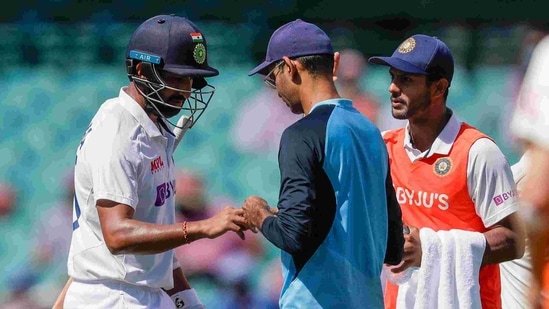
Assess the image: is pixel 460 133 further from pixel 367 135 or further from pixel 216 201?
pixel 216 201

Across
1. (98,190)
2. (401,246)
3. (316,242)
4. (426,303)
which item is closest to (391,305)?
(426,303)

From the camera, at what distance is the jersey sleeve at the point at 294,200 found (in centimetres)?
348

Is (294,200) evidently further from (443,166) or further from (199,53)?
(443,166)

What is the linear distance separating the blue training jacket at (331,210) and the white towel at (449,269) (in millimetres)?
658

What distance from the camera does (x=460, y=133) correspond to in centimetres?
452

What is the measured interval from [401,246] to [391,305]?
70 cm

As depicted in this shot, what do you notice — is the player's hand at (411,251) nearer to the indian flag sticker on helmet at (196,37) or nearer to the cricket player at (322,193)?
the cricket player at (322,193)

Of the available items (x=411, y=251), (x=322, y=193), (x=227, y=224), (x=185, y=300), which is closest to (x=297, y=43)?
(x=322, y=193)

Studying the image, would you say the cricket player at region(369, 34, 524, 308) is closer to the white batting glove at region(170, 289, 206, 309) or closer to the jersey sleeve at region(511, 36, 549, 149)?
the white batting glove at region(170, 289, 206, 309)

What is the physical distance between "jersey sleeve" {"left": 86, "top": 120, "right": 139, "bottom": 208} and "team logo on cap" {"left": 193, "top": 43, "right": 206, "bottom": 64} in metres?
0.39

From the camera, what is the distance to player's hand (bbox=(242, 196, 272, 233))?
142 inches

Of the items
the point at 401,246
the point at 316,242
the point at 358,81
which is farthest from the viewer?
the point at 358,81

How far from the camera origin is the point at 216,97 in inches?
281

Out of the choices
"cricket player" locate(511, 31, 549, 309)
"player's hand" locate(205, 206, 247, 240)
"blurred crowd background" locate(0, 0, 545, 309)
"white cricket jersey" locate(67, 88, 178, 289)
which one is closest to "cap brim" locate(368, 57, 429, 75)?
"white cricket jersey" locate(67, 88, 178, 289)
